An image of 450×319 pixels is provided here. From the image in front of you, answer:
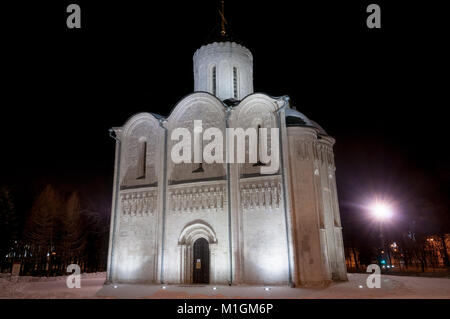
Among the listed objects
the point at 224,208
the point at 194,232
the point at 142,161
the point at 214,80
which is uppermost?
the point at 214,80

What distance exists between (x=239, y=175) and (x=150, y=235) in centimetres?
553

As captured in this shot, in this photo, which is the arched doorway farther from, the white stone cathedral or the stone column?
the stone column

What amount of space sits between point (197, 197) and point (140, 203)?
10.9 ft

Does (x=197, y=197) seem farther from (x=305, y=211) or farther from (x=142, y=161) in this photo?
(x=305, y=211)

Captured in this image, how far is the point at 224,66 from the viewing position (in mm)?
20391

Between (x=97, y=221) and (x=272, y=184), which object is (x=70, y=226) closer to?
(x=97, y=221)

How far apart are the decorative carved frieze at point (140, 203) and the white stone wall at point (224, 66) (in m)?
7.40

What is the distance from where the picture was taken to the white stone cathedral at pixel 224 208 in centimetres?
1436

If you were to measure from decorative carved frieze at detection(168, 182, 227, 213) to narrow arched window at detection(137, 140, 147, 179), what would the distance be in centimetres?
230

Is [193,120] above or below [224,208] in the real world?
above

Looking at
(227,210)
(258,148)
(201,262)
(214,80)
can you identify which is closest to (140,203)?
(201,262)

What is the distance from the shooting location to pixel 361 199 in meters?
28.6

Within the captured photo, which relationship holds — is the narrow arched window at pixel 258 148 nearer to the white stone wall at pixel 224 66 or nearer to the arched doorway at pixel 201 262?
the white stone wall at pixel 224 66

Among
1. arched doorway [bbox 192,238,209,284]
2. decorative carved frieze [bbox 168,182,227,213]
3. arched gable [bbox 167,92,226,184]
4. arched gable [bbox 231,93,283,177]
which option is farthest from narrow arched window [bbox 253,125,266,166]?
arched doorway [bbox 192,238,209,284]
